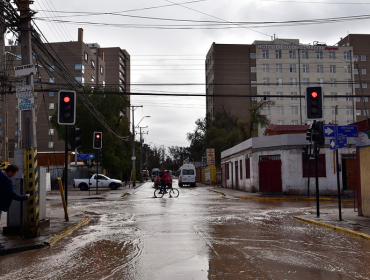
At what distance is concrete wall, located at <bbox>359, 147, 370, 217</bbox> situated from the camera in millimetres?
14313

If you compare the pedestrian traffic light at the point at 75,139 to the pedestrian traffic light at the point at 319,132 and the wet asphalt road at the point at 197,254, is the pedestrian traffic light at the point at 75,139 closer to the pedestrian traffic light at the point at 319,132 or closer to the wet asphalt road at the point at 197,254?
the wet asphalt road at the point at 197,254

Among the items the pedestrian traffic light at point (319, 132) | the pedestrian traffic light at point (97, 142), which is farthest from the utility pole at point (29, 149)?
the pedestrian traffic light at point (97, 142)

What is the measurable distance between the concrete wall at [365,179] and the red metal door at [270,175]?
1631 cm

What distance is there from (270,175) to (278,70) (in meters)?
59.2

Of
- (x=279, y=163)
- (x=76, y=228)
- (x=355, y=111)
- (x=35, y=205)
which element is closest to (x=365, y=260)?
(x=35, y=205)

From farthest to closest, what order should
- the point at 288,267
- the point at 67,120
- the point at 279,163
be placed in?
the point at 279,163 → the point at 67,120 → the point at 288,267

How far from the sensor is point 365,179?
47.8ft

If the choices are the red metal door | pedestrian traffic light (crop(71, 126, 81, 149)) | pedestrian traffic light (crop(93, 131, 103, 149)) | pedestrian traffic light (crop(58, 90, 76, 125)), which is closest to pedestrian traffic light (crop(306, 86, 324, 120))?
pedestrian traffic light (crop(58, 90, 76, 125))

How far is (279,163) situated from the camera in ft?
102

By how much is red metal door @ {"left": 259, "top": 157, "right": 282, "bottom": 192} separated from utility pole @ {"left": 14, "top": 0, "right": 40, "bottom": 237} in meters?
23.0

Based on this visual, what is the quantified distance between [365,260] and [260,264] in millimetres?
1982

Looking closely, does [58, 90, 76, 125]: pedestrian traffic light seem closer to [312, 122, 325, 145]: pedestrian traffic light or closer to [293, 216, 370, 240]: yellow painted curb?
[293, 216, 370, 240]: yellow painted curb

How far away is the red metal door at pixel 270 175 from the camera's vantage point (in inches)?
1229

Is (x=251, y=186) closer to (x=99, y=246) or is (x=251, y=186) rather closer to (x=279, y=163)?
(x=279, y=163)
